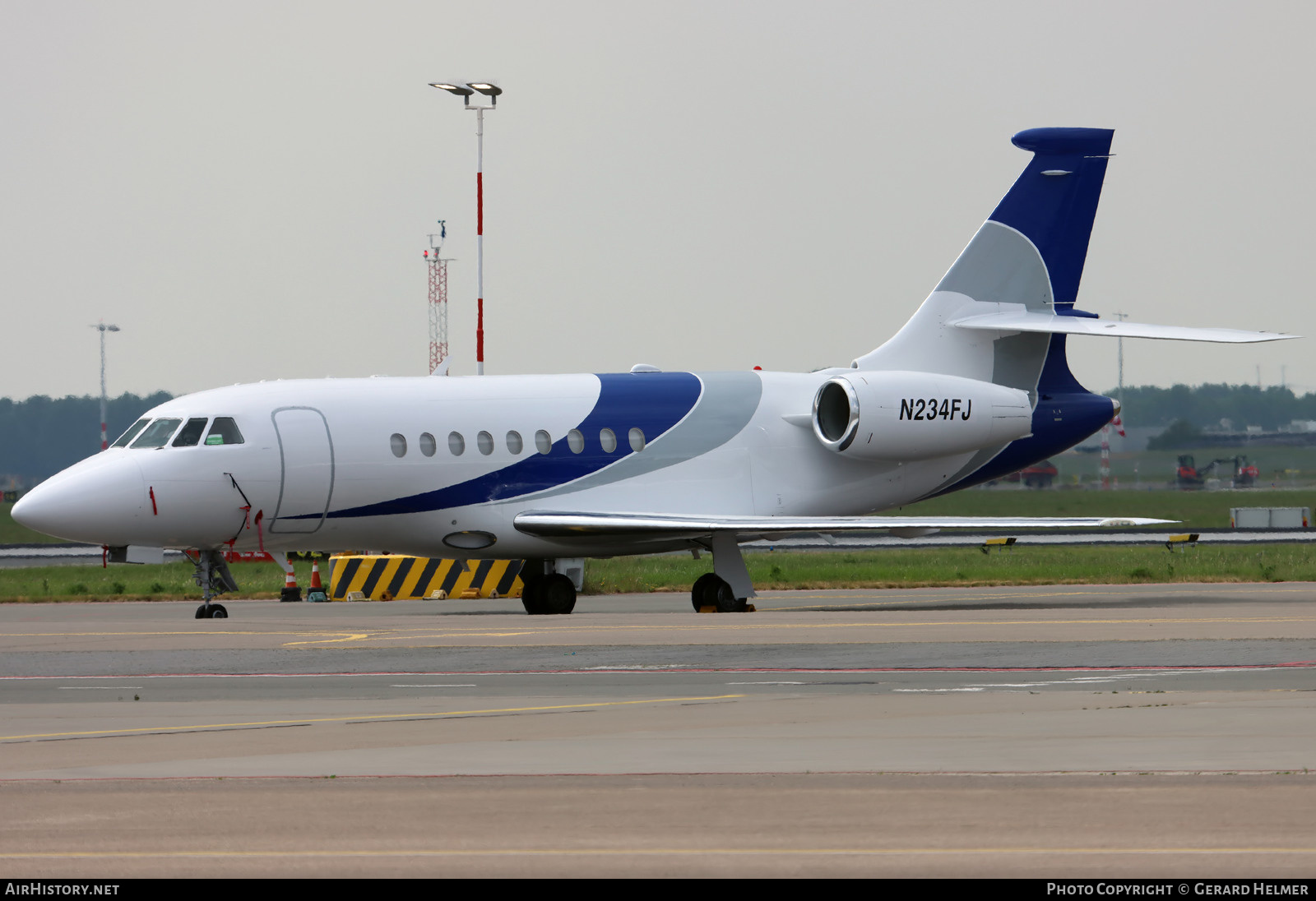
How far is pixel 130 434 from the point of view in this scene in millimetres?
28781

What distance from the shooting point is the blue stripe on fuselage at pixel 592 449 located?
2972 cm

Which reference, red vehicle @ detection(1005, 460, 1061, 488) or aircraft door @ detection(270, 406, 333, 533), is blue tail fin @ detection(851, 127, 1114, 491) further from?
red vehicle @ detection(1005, 460, 1061, 488)

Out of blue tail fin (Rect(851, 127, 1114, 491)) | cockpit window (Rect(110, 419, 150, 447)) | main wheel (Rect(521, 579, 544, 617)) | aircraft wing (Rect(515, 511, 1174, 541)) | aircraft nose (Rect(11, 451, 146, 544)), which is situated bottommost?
main wheel (Rect(521, 579, 544, 617))

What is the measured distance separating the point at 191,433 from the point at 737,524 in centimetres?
878

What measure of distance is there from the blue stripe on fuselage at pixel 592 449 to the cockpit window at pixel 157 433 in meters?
2.80

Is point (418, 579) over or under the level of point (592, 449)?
under

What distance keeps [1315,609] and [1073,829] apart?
17934mm

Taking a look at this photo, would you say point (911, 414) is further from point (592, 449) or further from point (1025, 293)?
point (592, 449)

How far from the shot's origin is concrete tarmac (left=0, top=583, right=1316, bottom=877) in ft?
26.5

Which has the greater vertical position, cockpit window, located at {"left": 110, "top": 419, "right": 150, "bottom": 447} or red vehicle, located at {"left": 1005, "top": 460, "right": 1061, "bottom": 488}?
cockpit window, located at {"left": 110, "top": 419, "right": 150, "bottom": 447}

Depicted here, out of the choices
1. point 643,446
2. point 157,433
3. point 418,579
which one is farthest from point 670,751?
point 418,579

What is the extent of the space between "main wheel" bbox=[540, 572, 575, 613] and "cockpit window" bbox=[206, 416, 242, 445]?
5.74 metres

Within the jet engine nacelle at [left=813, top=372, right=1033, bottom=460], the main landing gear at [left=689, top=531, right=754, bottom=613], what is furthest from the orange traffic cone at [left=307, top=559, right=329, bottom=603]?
the jet engine nacelle at [left=813, top=372, right=1033, bottom=460]

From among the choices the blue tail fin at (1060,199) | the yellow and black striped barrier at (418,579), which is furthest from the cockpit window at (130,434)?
the blue tail fin at (1060,199)
